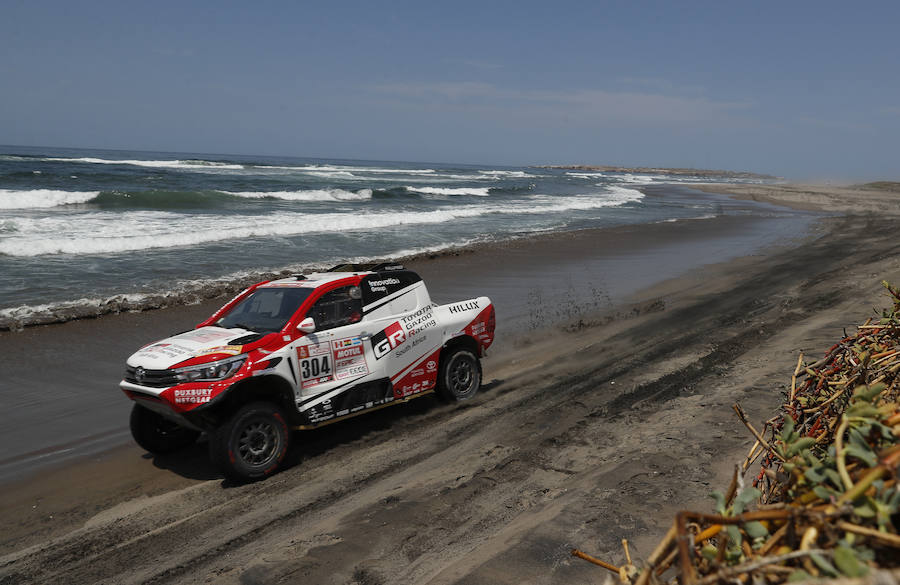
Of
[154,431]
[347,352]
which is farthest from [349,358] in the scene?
[154,431]

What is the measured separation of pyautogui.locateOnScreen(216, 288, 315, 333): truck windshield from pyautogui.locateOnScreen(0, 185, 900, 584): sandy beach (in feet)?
4.64

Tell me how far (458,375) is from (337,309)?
2.00m

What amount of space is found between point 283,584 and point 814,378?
358 centimetres

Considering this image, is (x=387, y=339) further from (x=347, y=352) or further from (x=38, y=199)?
(x=38, y=199)

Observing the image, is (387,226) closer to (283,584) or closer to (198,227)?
(198,227)

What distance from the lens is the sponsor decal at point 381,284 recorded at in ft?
25.5

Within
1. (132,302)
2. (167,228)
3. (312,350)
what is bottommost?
(132,302)

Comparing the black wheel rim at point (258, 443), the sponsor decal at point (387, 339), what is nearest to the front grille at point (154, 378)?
the black wheel rim at point (258, 443)

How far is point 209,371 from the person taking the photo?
6.15 metres

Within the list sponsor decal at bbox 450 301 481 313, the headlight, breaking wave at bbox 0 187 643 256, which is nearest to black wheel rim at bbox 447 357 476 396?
sponsor decal at bbox 450 301 481 313

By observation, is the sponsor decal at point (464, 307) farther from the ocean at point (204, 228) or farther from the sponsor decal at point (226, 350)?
the ocean at point (204, 228)

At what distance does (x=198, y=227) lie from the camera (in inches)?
974

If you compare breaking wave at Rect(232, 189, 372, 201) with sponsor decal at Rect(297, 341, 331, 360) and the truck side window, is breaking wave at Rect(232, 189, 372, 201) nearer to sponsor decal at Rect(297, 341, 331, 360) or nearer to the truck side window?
the truck side window

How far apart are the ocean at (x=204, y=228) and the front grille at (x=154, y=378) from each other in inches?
279
